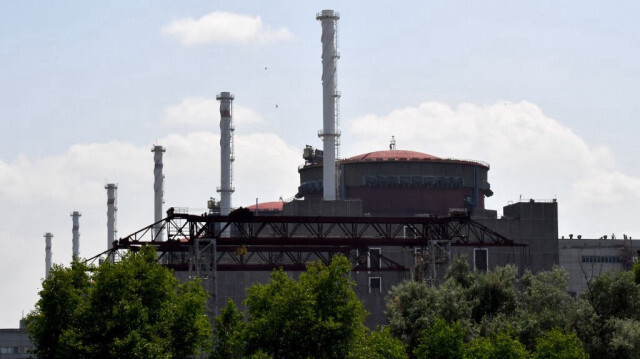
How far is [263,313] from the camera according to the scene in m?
57.4

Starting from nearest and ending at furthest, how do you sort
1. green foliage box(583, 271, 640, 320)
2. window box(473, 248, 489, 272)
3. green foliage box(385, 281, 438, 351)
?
green foliage box(583, 271, 640, 320) < green foliage box(385, 281, 438, 351) < window box(473, 248, 489, 272)

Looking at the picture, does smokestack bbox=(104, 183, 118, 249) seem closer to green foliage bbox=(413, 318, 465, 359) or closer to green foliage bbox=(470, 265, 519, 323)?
green foliage bbox=(470, 265, 519, 323)

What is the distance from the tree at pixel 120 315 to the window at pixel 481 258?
5482cm

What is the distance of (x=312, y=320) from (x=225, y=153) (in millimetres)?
86320

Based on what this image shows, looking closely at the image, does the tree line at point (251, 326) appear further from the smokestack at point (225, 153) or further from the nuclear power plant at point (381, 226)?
the smokestack at point (225, 153)

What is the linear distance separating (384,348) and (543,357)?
848cm

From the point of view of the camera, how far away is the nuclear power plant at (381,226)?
88.9 metres

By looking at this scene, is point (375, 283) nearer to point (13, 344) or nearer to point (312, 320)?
point (13, 344)

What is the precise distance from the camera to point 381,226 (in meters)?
109

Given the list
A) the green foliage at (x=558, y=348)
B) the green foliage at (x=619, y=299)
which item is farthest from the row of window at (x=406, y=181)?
the green foliage at (x=558, y=348)

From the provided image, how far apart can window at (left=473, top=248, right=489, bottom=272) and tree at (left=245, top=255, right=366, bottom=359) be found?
52908mm

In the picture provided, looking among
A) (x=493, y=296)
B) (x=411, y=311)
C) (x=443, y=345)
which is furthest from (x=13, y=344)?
(x=443, y=345)

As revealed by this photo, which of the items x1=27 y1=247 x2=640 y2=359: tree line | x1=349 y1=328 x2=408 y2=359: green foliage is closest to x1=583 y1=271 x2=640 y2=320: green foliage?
x1=27 y1=247 x2=640 y2=359: tree line

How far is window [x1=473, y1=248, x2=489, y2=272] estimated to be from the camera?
108188mm
